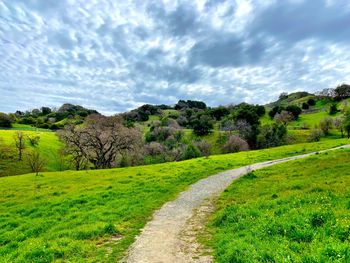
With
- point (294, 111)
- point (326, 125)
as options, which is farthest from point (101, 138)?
point (294, 111)

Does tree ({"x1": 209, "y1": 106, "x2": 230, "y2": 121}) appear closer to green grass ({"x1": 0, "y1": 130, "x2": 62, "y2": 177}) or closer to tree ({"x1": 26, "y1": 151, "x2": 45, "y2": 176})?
green grass ({"x1": 0, "y1": 130, "x2": 62, "y2": 177})

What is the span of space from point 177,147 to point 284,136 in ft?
126

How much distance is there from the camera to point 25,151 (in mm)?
89250

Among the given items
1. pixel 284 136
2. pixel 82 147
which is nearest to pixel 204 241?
pixel 82 147

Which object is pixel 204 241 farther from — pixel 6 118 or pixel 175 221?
pixel 6 118

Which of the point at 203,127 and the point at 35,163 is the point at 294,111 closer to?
the point at 203,127

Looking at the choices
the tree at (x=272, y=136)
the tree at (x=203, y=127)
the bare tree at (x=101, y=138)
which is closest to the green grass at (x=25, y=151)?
the bare tree at (x=101, y=138)

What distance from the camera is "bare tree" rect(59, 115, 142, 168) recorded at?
6222 centimetres

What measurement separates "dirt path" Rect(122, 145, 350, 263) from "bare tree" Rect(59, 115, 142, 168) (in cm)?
4302

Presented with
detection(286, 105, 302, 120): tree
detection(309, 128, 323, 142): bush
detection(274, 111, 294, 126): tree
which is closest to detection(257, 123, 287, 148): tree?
detection(309, 128, 323, 142): bush

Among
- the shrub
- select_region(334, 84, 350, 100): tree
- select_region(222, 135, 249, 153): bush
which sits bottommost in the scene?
select_region(222, 135, 249, 153): bush

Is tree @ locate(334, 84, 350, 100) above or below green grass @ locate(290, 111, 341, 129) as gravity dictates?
above

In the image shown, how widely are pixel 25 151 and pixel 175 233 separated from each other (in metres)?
90.1

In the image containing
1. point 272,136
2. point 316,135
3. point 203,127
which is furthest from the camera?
point 203,127
